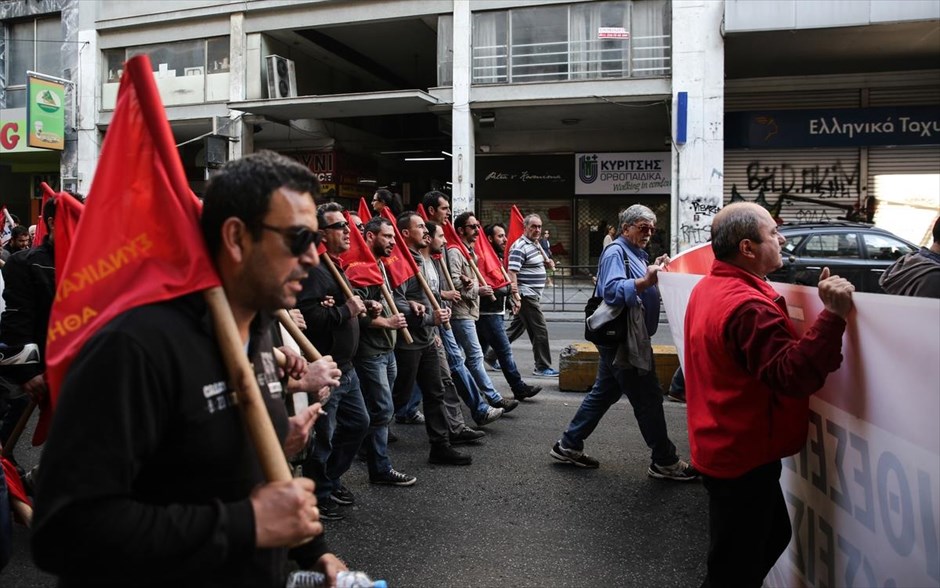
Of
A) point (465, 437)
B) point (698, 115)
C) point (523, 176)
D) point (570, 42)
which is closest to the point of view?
point (465, 437)

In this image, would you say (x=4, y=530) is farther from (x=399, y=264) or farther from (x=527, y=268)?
(x=527, y=268)

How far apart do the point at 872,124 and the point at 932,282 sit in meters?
18.7

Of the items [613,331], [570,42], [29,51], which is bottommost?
[613,331]

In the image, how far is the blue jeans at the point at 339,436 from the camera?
4.76 metres

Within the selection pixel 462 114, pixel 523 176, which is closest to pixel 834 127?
pixel 523 176

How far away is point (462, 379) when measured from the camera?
6.83m

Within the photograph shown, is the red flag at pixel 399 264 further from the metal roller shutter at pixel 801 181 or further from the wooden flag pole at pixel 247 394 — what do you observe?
the metal roller shutter at pixel 801 181

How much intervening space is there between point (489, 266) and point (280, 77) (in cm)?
1498

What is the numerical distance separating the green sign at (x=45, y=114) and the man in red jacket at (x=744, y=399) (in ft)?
77.0

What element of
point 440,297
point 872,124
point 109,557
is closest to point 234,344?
point 109,557

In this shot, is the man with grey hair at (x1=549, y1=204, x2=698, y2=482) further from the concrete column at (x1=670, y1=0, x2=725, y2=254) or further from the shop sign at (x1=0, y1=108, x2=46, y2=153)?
the shop sign at (x1=0, y1=108, x2=46, y2=153)

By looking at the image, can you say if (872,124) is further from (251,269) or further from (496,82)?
(251,269)

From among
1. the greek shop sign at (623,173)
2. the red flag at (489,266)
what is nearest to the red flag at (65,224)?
the red flag at (489,266)

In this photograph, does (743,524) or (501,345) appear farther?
(501,345)
